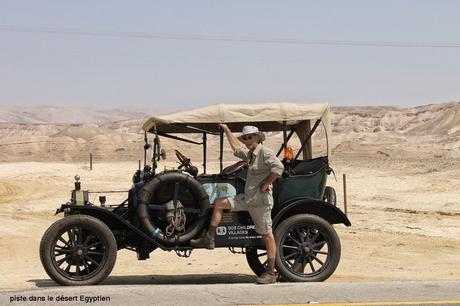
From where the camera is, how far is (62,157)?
64.3 meters

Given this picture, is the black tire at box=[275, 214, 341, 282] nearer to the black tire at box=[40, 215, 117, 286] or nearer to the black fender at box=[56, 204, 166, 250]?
the black fender at box=[56, 204, 166, 250]

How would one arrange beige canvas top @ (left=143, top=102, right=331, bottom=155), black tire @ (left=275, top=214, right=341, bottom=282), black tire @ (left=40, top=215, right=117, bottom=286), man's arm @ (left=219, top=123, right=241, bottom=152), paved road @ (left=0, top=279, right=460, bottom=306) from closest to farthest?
1. paved road @ (left=0, top=279, right=460, bottom=306)
2. man's arm @ (left=219, top=123, right=241, bottom=152)
3. black tire @ (left=40, top=215, right=117, bottom=286)
4. black tire @ (left=275, top=214, right=341, bottom=282)
5. beige canvas top @ (left=143, top=102, right=331, bottom=155)

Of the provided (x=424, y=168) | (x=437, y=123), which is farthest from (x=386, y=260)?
(x=437, y=123)

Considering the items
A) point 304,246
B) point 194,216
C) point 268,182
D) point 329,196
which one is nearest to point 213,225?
point 194,216

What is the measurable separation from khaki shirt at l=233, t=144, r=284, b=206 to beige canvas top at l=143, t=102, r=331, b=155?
2.42 feet

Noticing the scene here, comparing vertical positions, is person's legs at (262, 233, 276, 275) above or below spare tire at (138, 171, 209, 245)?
below

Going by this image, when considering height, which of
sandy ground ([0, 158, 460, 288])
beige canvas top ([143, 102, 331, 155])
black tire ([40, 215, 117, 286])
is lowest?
sandy ground ([0, 158, 460, 288])

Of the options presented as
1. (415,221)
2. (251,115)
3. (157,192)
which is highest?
(251,115)

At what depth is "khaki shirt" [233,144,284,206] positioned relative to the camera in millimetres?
8891

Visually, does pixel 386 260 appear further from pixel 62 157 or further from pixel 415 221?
pixel 62 157

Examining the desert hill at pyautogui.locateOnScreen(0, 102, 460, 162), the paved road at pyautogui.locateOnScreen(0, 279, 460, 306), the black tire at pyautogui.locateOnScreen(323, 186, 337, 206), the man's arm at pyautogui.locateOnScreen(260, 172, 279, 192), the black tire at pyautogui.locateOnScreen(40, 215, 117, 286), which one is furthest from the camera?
the desert hill at pyautogui.locateOnScreen(0, 102, 460, 162)

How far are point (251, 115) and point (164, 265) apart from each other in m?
3.98

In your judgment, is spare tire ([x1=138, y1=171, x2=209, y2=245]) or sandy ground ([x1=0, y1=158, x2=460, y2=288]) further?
sandy ground ([x1=0, y1=158, x2=460, y2=288])

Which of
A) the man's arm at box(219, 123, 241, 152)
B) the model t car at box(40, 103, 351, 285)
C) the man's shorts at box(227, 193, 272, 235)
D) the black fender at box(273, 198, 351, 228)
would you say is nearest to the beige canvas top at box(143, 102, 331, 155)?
the model t car at box(40, 103, 351, 285)
